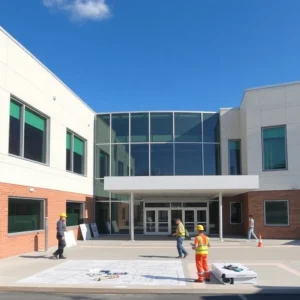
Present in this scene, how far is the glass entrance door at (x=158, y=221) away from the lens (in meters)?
29.2

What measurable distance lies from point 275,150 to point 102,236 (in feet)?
40.0

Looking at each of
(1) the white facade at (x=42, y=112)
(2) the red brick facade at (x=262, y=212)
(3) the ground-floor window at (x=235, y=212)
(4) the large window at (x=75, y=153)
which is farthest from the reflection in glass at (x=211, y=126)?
(4) the large window at (x=75, y=153)

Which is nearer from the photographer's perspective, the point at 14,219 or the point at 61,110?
the point at 14,219

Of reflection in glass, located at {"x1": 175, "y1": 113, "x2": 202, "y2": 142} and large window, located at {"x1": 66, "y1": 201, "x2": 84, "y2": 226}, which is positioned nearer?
large window, located at {"x1": 66, "y1": 201, "x2": 84, "y2": 226}

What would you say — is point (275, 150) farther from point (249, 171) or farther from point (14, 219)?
point (14, 219)

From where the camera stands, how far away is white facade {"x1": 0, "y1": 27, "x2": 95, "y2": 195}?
1650cm

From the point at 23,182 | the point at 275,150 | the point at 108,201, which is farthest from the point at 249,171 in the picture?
the point at 23,182

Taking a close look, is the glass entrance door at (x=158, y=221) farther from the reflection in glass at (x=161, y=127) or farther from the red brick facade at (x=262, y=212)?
the red brick facade at (x=262, y=212)

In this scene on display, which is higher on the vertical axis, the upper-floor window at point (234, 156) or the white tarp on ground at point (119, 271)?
the upper-floor window at point (234, 156)

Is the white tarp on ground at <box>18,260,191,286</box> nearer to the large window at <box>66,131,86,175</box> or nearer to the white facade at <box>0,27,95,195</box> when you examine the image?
the white facade at <box>0,27,95,195</box>

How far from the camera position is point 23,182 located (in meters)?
17.9

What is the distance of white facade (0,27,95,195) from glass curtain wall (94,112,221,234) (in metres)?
1.92

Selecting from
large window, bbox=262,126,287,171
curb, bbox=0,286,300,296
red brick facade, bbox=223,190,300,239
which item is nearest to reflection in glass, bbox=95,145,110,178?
red brick facade, bbox=223,190,300,239

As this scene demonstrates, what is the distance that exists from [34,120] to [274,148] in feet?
45.8
